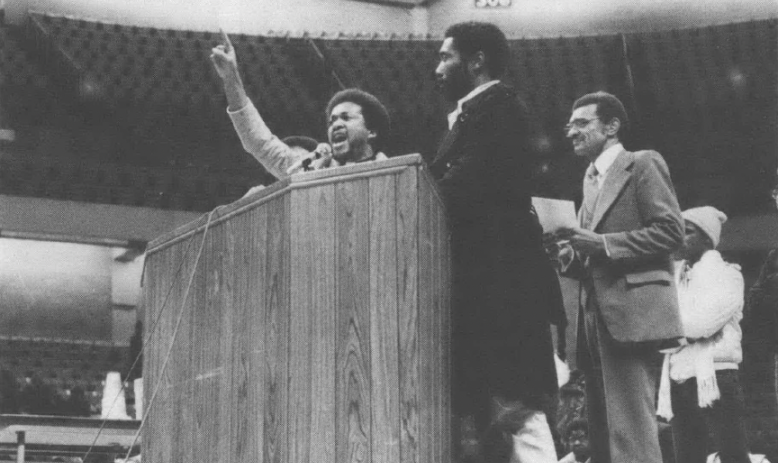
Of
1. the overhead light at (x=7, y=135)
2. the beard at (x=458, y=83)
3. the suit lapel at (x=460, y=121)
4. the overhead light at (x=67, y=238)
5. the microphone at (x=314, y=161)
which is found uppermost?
the overhead light at (x=7, y=135)

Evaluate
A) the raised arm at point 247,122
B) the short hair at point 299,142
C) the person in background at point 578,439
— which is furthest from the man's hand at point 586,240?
the person in background at point 578,439

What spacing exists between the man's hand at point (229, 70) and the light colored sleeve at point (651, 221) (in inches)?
44.1

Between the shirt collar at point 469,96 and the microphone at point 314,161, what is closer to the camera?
the shirt collar at point 469,96

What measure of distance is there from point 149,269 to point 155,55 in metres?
5.01

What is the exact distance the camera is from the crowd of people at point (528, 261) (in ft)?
7.20

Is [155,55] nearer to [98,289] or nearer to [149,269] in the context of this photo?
[98,289]

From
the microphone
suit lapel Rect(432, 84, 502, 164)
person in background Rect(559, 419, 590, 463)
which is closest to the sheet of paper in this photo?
suit lapel Rect(432, 84, 502, 164)

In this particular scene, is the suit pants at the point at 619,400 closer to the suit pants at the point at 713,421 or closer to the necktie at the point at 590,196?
the necktie at the point at 590,196

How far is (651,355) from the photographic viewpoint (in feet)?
9.12

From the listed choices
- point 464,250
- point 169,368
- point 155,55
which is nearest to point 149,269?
point 169,368

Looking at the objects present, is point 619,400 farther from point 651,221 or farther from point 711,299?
point 711,299

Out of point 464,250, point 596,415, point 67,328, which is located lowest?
point 596,415

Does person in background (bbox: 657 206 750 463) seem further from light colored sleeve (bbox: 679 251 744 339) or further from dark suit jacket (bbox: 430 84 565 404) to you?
dark suit jacket (bbox: 430 84 565 404)

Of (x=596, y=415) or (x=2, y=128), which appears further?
(x=2, y=128)
